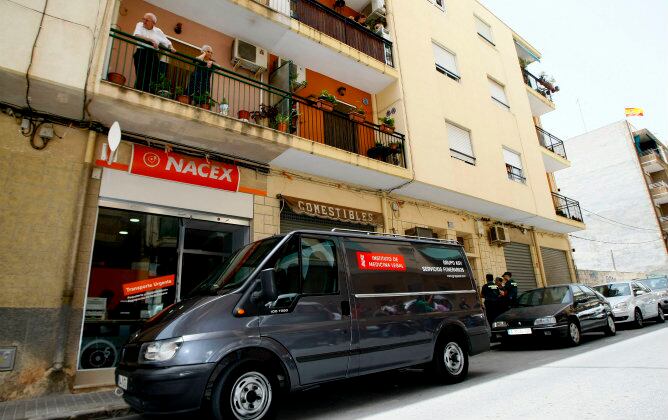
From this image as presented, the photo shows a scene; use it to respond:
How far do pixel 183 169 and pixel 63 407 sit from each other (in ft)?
14.7

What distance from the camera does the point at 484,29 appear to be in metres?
17.8

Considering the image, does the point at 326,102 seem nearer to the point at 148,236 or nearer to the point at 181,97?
the point at 181,97

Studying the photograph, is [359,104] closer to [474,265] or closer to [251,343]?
[474,265]

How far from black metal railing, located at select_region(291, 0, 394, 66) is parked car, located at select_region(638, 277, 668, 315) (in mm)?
12238

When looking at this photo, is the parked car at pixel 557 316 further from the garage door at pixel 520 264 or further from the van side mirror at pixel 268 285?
the van side mirror at pixel 268 285

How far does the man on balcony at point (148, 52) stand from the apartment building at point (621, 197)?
33187 millimetres

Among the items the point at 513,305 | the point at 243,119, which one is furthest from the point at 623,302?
the point at 243,119

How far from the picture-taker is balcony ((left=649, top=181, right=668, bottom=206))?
30773 mm

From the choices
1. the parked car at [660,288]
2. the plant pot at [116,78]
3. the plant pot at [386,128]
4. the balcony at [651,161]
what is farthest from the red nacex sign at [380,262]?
the balcony at [651,161]

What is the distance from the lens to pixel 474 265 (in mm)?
13398

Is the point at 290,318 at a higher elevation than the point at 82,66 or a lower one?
lower

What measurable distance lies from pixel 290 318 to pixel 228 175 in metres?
5.01

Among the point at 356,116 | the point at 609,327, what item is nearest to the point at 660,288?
the point at 609,327

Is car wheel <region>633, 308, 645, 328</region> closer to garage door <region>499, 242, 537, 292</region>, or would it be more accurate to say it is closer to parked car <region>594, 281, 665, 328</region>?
parked car <region>594, 281, 665, 328</region>
